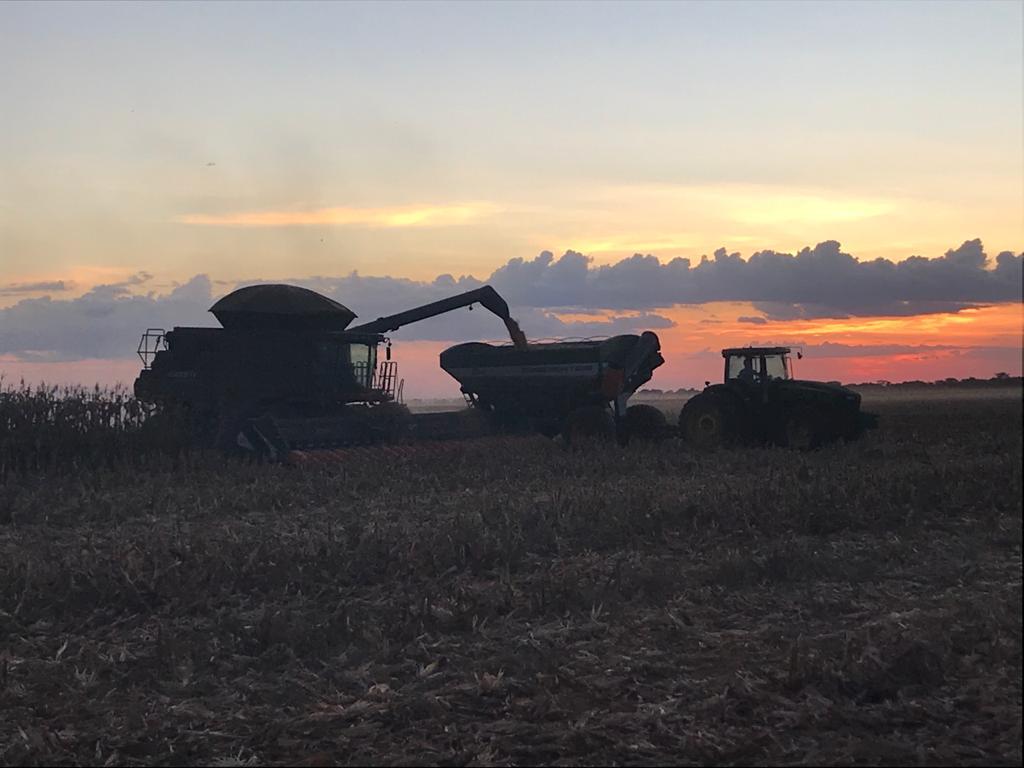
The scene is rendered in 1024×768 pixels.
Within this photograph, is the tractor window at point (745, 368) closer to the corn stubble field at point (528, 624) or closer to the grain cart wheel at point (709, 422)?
the grain cart wheel at point (709, 422)

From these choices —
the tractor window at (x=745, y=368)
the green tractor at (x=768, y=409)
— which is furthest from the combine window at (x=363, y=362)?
the tractor window at (x=745, y=368)

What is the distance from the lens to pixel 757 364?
22859 mm

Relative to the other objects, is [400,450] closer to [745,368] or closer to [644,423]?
[644,423]

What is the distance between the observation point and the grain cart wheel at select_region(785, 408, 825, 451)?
21969mm

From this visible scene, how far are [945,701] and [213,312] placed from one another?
69.0ft

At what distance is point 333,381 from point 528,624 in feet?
55.0

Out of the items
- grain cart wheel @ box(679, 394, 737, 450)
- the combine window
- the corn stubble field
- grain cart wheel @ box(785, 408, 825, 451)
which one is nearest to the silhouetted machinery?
the combine window

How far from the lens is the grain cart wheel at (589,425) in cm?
2477

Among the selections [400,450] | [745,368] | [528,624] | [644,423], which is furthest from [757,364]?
[528,624]

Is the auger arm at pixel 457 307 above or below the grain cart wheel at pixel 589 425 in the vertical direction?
above

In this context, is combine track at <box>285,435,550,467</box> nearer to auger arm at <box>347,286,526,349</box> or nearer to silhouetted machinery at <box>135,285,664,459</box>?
silhouetted machinery at <box>135,285,664,459</box>

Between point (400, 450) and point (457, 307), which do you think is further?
point (457, 307)

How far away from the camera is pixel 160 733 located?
6691mm

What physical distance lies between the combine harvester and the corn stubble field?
646 cm
